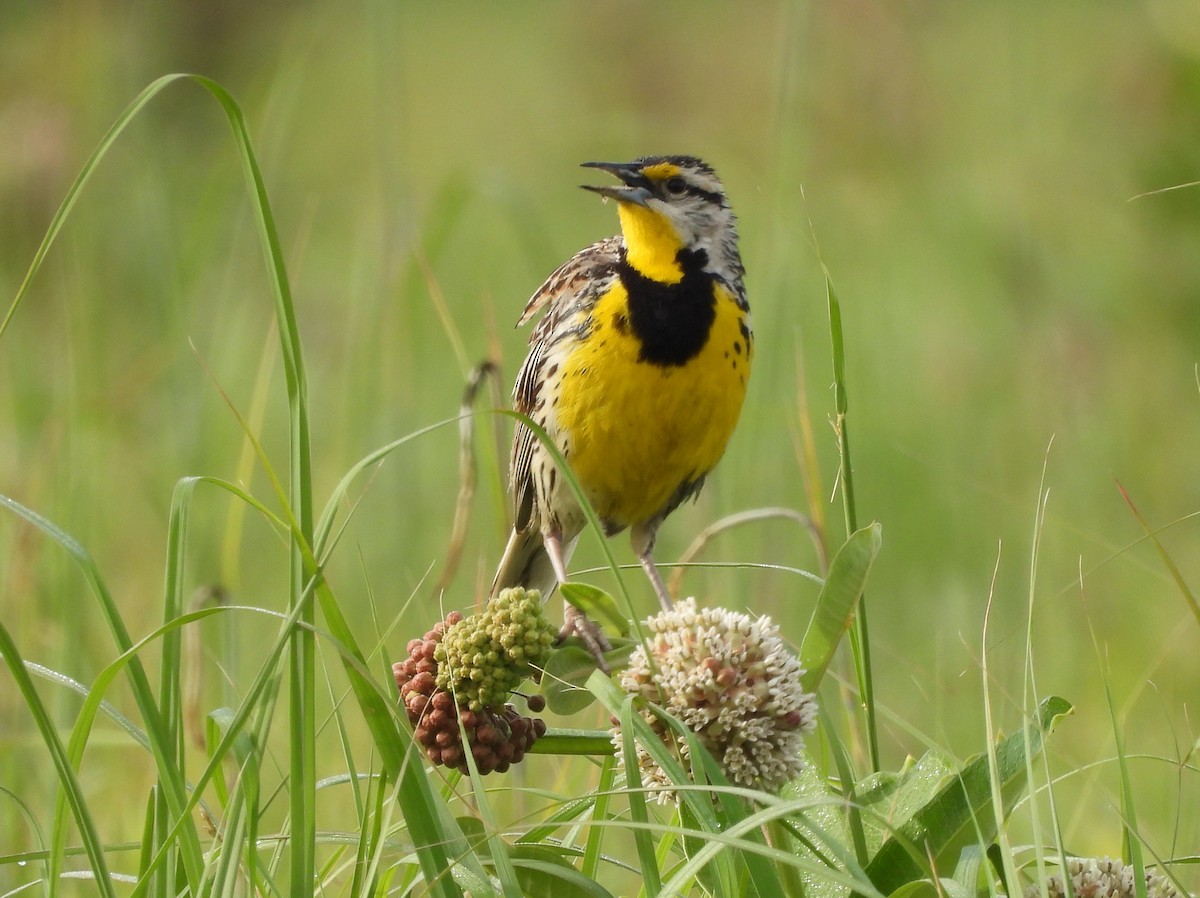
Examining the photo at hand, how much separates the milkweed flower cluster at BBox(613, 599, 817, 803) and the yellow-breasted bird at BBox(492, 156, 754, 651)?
32.1 inches

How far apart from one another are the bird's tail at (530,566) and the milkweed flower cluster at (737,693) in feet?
4.96

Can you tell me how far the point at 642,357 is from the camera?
249cm

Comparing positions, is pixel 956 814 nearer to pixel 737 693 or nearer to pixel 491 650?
pixel 737 693

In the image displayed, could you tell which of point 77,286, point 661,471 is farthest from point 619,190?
point 77,286

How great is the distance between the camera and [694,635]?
1.47 metres

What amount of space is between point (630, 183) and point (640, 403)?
0.40 metres

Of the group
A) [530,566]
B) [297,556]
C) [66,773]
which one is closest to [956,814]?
[297,556]

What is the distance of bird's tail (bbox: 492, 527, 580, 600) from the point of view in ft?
9.84

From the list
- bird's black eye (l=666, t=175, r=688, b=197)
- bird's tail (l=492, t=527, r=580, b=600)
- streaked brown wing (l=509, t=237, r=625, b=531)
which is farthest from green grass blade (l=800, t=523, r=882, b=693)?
bird's tail (l=492, t=527, r=580, b=600)

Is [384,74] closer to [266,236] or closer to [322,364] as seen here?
[266,236]

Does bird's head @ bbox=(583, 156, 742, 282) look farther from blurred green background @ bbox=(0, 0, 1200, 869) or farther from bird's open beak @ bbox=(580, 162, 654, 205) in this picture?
blurred green background @ bbox=(0, 0, 1200, 869)

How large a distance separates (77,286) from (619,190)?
111 cm

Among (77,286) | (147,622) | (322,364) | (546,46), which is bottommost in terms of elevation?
(147,622)

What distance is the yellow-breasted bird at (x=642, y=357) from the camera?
248 cm
